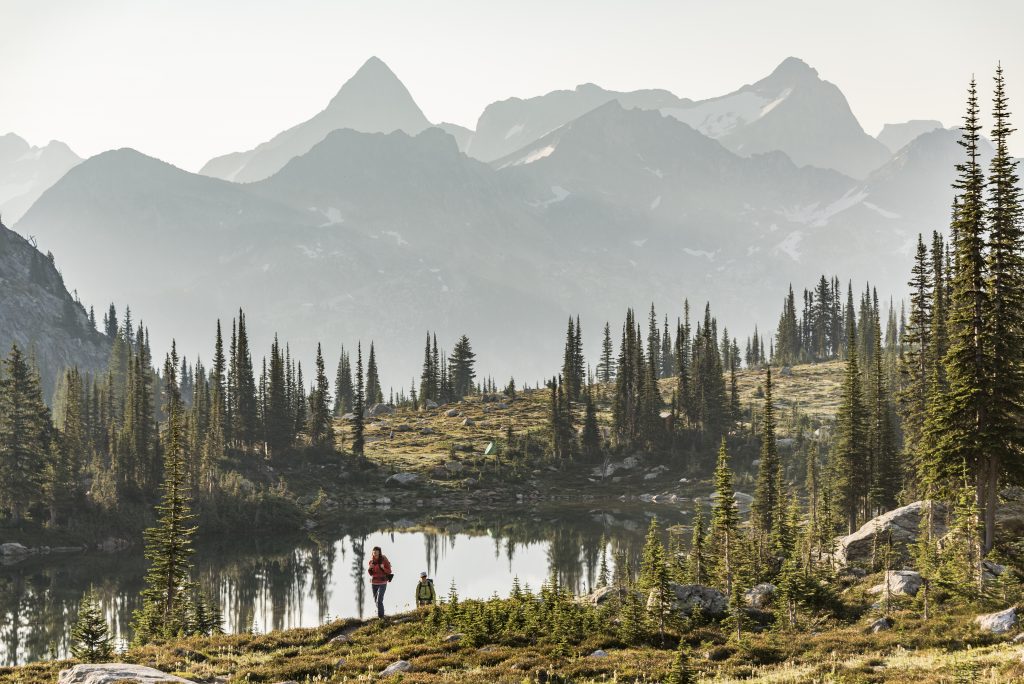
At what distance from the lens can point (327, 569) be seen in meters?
81.8

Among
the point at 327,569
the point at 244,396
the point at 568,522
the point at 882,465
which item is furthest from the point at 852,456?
the point at 244,396

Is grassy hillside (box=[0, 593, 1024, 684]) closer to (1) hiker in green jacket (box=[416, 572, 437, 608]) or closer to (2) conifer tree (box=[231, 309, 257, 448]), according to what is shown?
(1) hiker in green jacket (box=[416, 572, 437, 608])

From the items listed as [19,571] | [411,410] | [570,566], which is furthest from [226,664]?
[411,410]

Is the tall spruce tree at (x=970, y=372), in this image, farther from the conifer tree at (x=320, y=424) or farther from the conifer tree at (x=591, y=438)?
the conifer tree at (x=320, y=424)

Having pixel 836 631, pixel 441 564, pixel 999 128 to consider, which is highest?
pixel 999 128

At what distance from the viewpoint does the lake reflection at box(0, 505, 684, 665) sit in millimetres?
63250

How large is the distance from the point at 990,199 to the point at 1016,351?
8.10 m

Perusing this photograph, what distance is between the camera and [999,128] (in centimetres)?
4381

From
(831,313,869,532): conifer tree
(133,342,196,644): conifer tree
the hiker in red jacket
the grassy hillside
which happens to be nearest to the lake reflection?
(133,342,196,644): conifer tree

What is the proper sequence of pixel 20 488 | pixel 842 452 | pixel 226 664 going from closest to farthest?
1. pixel 226 664
2. pixel 842 452
3. pixel 20 488

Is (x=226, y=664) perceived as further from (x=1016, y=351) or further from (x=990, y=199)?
(x=990, y=199)

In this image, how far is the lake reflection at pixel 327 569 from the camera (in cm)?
6325

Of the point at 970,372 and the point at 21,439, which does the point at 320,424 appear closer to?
the point at 21,439

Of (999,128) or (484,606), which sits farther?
(999,128)
